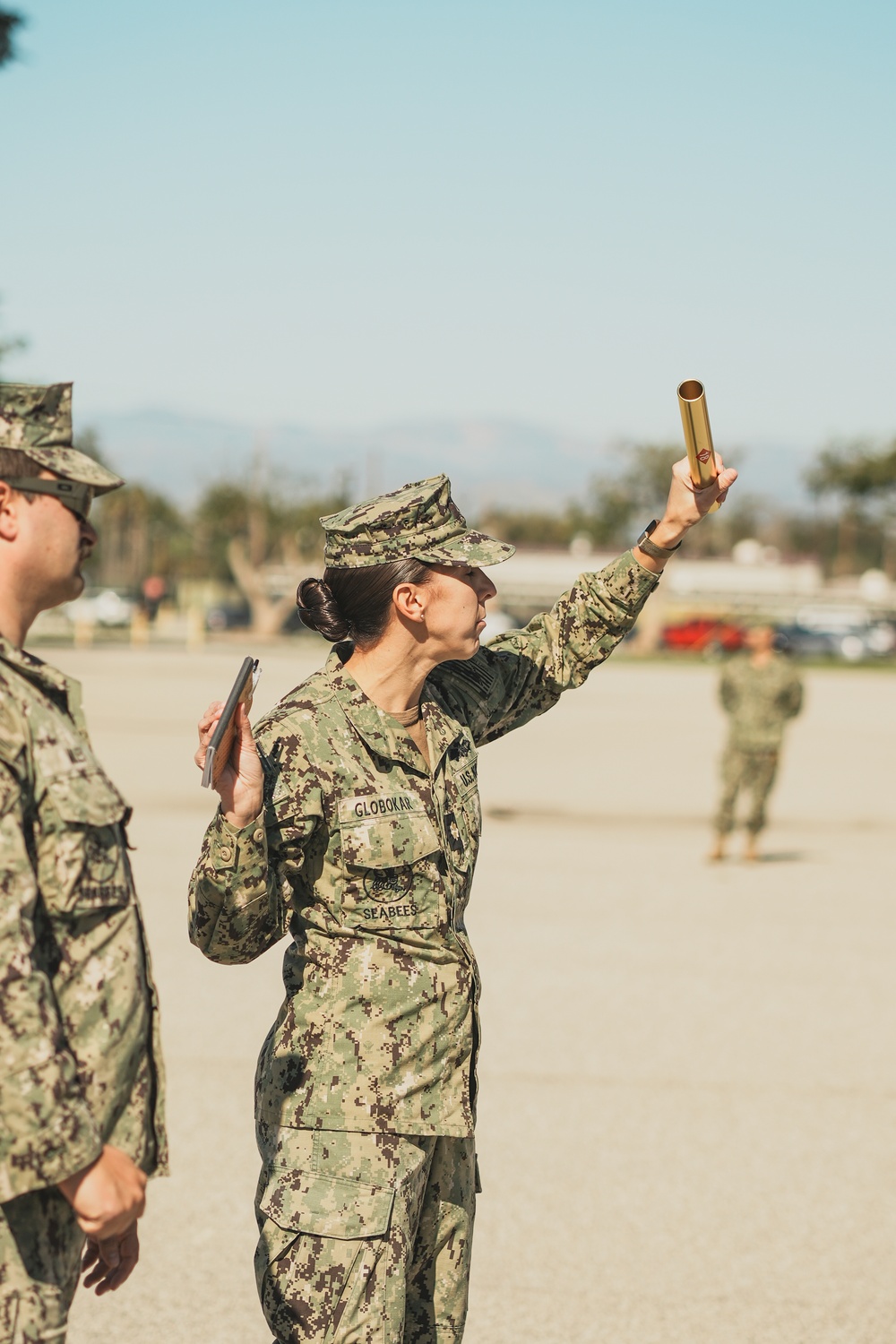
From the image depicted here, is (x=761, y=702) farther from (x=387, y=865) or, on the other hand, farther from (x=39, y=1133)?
(x=39, y=1133)

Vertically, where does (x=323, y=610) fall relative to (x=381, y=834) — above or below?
above

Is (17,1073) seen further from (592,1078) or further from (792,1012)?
(792,1012)

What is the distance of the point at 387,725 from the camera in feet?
10.0

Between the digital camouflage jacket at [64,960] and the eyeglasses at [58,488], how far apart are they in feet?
0.75

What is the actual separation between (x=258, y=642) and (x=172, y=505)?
60.2 meters

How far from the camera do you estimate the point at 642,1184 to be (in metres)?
5.26

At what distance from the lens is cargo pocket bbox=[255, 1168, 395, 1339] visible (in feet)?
9.03

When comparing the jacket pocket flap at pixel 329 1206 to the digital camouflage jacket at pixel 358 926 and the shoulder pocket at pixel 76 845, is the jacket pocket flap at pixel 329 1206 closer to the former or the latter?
the digital camouflage jacket at pixel 358 926

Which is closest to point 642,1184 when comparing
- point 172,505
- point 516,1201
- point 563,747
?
point 516,1201

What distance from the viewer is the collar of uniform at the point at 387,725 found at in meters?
3.03

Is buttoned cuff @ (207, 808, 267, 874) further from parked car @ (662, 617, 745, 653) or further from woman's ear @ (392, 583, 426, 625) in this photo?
parked car @ (662, 617, 745, 653)

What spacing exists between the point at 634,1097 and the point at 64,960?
4388 mm

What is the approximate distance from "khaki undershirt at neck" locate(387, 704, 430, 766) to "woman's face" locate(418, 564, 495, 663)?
13 cm

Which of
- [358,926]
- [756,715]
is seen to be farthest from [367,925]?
[756,715]
